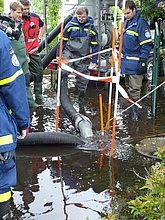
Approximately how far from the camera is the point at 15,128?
3.45 meters

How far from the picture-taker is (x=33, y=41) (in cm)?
920

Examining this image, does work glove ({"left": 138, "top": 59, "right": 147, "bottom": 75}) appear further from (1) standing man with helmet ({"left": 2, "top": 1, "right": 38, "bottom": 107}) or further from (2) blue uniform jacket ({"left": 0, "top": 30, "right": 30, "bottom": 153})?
(2) blue uniform jacket ({"left": 0, "top": 30, "right": 30, "bottom": 153})

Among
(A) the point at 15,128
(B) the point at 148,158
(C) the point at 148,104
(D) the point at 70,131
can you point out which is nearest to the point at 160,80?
(C) the point at 148,104

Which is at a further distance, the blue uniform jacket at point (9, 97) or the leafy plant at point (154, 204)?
the blue uniform jacket at point (9, 97)

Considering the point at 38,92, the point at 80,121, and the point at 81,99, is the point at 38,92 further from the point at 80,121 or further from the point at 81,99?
the point at 80,121

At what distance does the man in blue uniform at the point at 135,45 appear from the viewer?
7738mm

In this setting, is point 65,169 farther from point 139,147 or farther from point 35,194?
point 139,147

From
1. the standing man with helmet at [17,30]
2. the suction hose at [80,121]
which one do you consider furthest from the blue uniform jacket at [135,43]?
the standing man with helmet at [17,30]

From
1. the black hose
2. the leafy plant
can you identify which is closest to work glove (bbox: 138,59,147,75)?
the black hose

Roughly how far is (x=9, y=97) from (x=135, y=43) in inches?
191

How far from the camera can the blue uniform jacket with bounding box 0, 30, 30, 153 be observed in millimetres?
3273

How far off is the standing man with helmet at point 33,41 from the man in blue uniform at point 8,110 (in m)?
5.52

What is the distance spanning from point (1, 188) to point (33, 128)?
160 inches

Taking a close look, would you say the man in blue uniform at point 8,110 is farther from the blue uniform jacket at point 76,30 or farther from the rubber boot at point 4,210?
the blue uniform jacket at point 76,30
